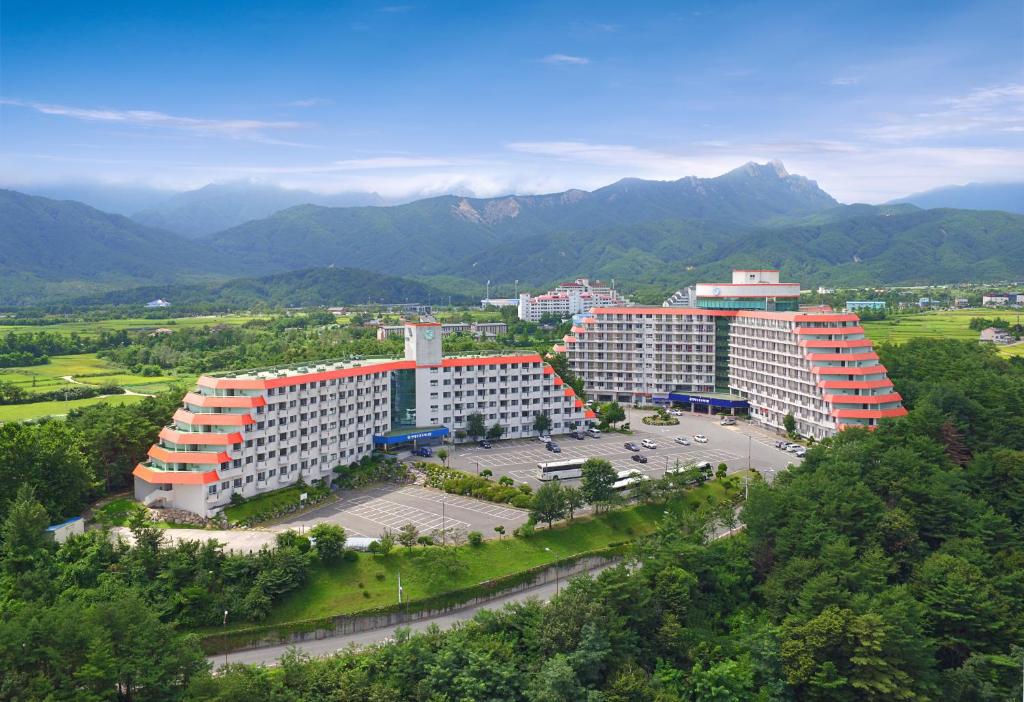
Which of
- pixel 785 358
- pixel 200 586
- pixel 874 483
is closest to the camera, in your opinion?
pixel 200 586

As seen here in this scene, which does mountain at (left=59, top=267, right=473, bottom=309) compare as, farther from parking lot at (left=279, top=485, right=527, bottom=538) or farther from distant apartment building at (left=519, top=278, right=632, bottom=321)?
parking lot at (left=279, top=485, right=527, bottom=538)

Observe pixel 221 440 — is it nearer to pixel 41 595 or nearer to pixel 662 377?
pixel 41 595

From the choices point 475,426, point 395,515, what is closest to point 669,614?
point 395,515

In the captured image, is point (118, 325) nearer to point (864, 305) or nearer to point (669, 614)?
point (669, 614)

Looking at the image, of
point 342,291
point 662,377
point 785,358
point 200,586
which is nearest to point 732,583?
point 200,586

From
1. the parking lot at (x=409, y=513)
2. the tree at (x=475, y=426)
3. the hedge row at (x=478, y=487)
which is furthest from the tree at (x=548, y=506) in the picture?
the tree at (x=475, y=426)

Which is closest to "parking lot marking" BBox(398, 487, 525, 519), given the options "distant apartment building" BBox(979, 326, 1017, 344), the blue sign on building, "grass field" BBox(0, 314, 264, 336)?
the blue sign on building

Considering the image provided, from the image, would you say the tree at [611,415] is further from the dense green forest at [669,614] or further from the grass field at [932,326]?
the grass field at [932,326]
